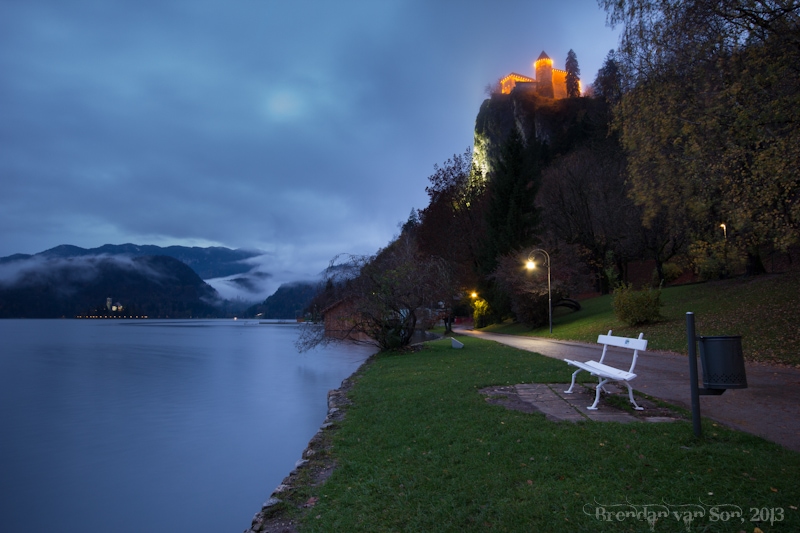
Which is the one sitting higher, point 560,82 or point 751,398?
point 560,82

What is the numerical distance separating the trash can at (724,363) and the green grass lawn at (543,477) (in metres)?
0.61

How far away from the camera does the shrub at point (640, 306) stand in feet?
66.6

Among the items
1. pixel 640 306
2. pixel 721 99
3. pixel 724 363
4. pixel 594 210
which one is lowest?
pixel 724 363

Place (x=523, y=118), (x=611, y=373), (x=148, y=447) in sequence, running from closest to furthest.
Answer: (x=611, y=373), (x=148, y=447), (x=523, y=118)

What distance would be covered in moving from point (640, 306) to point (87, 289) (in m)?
179

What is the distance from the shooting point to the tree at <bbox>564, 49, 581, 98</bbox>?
9562 cm

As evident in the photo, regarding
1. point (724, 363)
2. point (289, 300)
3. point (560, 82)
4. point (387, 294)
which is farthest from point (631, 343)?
point (289, 300)

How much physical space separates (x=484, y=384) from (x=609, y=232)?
28.7 metres

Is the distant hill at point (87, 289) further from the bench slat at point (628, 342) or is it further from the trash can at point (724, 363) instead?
the trash can at point (724, 363)

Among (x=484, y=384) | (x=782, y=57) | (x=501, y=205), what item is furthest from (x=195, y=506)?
(x=501, y=205)

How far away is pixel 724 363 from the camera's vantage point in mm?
4871

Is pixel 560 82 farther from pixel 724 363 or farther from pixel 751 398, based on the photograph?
pixel 724 363

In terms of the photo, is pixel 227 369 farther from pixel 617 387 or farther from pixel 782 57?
pixel 782 57

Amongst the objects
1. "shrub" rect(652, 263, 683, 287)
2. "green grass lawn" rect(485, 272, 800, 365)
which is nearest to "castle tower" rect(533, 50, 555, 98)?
"shrub" rect(652, 263, 683, 287)
